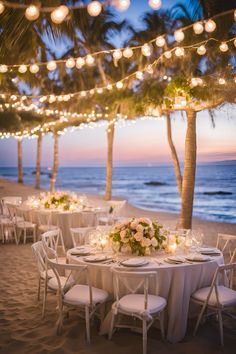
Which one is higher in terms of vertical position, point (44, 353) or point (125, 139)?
point (125, 139)

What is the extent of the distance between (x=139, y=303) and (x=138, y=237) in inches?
32.5

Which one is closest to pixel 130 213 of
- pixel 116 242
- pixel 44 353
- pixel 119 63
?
pixel 119 63

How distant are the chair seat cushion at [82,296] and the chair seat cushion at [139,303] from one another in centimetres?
25

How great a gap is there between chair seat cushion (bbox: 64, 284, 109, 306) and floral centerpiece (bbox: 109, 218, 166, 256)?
61cm

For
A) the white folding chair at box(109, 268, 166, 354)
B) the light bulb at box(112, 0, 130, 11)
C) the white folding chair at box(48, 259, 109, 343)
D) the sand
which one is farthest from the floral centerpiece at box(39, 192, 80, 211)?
the light bulb at box(112, 0, 130, 11)

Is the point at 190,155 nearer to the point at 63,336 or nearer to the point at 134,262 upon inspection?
the point at 134,262

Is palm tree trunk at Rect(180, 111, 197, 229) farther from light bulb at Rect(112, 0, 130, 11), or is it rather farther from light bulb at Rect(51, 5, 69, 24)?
light bulb at Rect(51, 5, 69, 24)

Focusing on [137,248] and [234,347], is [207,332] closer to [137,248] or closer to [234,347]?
[234,347]

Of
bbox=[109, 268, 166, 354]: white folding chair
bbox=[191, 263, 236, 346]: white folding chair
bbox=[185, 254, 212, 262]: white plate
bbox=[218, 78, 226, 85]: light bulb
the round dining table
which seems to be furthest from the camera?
bbox=[218, 78, 226, 85]: light bulb

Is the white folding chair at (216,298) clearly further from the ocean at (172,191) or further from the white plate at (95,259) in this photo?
the ocean at (172,191)

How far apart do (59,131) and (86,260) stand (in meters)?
11.9

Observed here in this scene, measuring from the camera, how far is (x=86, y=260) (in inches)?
159

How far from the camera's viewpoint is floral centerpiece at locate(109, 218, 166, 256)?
4.16 meters

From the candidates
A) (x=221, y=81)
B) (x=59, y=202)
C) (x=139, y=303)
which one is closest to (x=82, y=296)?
(x=139, y=303)
